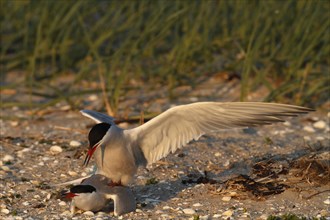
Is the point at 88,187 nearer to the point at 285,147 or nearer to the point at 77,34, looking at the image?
the point at 285,147

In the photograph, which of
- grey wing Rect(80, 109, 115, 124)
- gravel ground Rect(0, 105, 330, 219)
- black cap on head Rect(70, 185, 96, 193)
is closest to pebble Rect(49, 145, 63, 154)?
gravel ground Rect(0, 105, 330, 219)

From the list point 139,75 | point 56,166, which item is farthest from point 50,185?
point 139,75

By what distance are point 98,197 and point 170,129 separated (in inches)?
23.5

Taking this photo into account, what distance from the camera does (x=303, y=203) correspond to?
445 cm

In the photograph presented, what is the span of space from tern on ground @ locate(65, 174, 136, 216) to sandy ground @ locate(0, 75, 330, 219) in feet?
0.16

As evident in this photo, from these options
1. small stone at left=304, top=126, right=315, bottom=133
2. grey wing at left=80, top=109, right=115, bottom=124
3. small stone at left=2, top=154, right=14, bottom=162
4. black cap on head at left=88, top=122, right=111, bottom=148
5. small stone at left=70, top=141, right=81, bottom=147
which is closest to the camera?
black cap on head at left=88, top=122, right=111, bottom=148

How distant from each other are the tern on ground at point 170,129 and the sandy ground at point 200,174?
24cm

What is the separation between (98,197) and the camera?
427cm

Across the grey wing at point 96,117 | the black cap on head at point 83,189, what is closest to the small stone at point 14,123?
the grey wing at point 96,117

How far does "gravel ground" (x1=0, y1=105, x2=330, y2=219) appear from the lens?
4.38 meters

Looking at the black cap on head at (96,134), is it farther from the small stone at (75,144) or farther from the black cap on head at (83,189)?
the small stone at (75,144)

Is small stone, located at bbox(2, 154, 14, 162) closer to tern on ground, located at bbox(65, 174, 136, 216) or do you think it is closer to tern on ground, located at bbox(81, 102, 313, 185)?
tern on ground, located at bbox(81, 102, 313, 185)

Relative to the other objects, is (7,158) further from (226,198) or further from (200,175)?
(226,198)

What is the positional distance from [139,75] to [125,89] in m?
0.49
